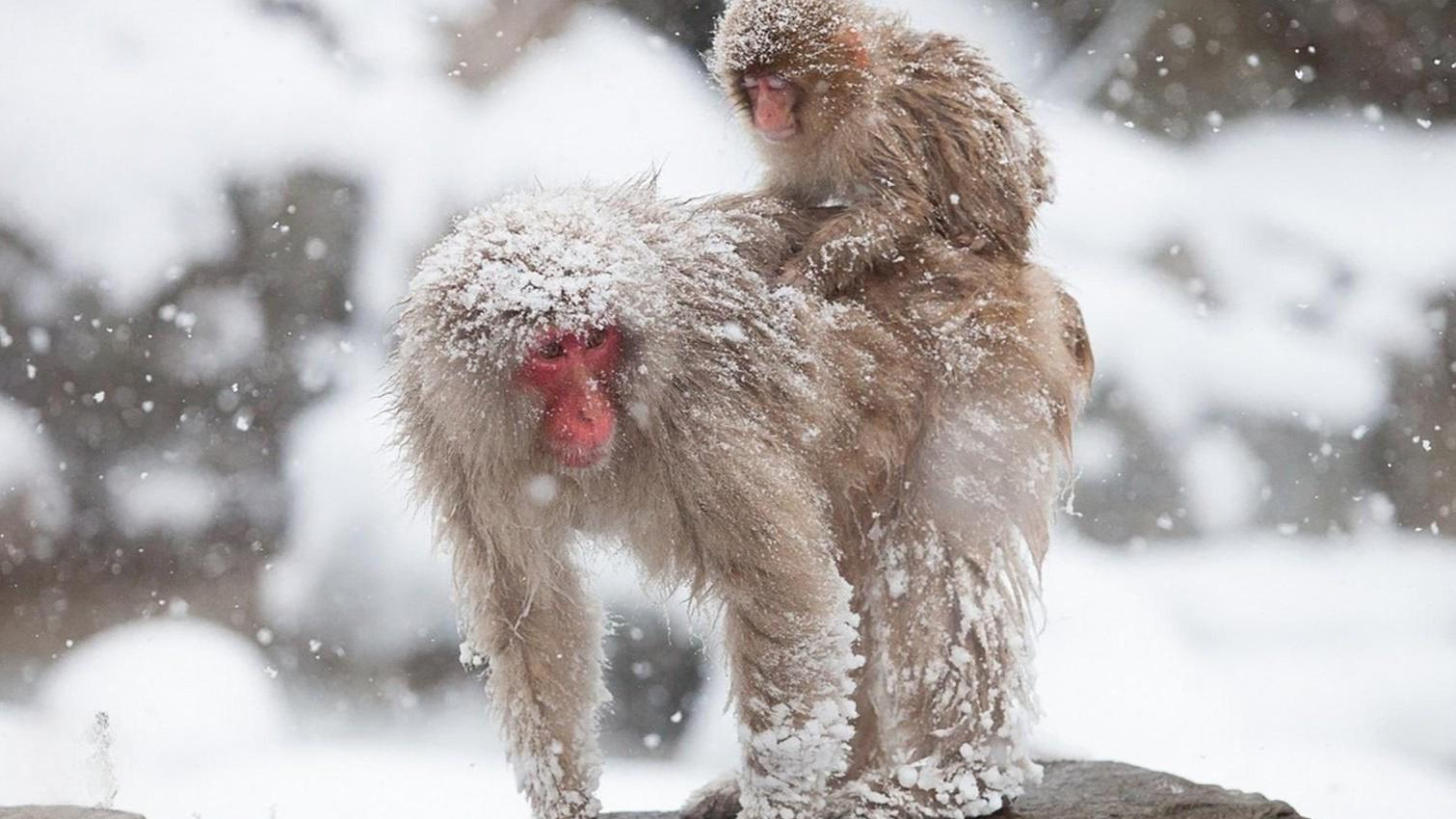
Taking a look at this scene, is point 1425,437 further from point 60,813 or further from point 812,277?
point 60,813

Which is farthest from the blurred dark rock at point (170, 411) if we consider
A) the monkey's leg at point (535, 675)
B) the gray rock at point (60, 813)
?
the monkey's leg at point (535, 675)

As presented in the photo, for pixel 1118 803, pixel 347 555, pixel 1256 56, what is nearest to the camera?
pixel 1118 803

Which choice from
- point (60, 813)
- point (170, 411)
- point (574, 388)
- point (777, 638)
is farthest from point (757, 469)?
point (170, 411)

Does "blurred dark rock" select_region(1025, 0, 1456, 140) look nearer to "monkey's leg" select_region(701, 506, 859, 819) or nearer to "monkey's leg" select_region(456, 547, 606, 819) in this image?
"monkey's leg" select_region(701, 506, 859, 819)

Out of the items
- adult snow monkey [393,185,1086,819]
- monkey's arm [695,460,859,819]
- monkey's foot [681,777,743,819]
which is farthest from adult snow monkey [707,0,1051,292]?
monkey's foot [681,777,743,819]

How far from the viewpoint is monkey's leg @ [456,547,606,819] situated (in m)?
3.55

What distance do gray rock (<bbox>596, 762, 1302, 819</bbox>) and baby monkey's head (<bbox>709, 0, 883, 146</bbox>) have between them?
188 cm

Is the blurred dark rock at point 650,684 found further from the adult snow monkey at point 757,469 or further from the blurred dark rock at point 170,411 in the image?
the adult snow monkey at point 757,469

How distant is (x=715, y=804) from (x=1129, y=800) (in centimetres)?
112

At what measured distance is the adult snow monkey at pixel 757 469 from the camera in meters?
3.21

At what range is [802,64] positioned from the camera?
154 inches

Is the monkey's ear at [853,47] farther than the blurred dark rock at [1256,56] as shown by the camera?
No

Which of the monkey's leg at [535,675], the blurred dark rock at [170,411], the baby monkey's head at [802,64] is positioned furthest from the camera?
the blurred dark rock at [170,411]

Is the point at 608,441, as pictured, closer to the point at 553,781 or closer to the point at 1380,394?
the point at 553,781
